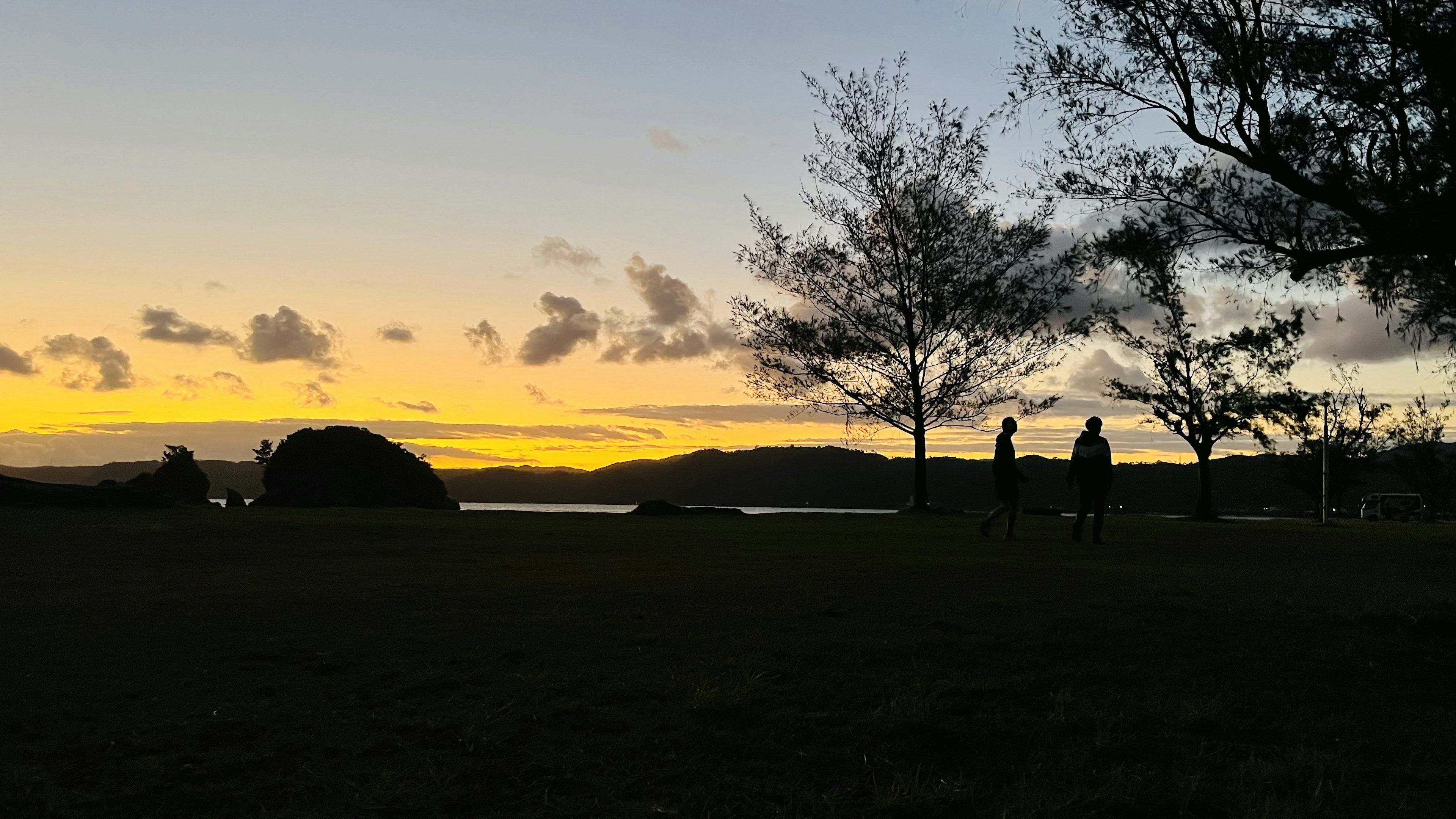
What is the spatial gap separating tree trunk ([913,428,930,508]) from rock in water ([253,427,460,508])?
20326 millimetres

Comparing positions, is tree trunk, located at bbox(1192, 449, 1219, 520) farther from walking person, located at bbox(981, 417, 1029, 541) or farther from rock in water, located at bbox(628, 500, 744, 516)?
walking person, located at bbox(981, 417, 1029, 541)

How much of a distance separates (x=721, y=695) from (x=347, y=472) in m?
43.6

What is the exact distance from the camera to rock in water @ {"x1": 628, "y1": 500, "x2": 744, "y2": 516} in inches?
1149

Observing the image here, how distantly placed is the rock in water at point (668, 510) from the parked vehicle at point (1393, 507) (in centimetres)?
5146

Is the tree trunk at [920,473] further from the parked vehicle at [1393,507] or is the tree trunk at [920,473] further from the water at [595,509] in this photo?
the parked vehicle at [1393,507]

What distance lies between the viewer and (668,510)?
3000 centimetres

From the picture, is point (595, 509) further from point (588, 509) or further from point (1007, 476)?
point (1007, 476)

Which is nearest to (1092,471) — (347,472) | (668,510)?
(668,510)

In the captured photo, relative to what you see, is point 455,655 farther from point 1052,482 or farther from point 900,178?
point 1052,482

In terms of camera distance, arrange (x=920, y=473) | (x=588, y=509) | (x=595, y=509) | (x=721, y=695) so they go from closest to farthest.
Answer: (x=721, y=695) < (x=920, y=473) < (x=595, y=509) < (x=588, y=509)

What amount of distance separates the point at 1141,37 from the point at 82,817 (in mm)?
12440

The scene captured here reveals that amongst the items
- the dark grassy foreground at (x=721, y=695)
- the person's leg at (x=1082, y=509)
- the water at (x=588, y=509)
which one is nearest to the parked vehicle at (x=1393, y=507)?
the water at (x=588, y=509)

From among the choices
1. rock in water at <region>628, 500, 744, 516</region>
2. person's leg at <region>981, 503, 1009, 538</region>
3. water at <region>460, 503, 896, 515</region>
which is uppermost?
person's leg at <region>981, 503, 1009, 538</region>

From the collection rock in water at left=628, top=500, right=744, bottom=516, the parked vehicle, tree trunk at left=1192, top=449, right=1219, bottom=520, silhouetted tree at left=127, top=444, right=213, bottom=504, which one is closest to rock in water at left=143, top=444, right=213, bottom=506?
silhouetted tree at left=127, top=444, right=213, bottom=504
